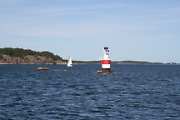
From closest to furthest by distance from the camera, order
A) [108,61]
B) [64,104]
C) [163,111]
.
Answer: [163,111], [64,104], [108,61]

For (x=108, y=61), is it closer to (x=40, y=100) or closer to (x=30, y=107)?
(x=40, y=100)

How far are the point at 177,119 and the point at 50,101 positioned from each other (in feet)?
49.7

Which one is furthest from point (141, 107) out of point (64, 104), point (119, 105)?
point (64, 104)

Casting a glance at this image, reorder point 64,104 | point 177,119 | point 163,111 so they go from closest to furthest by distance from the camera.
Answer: point 177,119 → point 163,111 → point 64,104

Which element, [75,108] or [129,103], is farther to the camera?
[129,103]

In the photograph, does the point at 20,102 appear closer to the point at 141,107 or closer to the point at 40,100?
the point at 40,100

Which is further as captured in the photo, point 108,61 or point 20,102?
point 108,61

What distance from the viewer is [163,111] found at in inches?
1182

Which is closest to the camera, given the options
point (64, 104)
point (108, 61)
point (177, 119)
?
point (177, 119)

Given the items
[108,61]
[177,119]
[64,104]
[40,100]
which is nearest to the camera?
[177,119]

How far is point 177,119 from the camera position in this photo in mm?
26312

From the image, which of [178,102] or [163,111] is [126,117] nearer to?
[163,111]

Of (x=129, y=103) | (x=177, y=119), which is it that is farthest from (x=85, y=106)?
(x=177, y=119)

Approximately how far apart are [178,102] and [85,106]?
10454 mm
